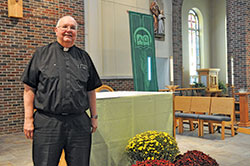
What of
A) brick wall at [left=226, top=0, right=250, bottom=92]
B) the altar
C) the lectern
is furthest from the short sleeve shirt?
the lectern

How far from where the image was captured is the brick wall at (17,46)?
661cm

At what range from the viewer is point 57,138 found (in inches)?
77.0

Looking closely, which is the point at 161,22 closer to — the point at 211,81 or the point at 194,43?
the point at 211,81

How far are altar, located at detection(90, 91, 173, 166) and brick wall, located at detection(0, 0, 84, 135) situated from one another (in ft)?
13.9

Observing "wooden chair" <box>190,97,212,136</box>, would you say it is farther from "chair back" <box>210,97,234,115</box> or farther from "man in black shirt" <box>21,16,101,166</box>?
"man in black shirt" <box>21,16,101,166</box>

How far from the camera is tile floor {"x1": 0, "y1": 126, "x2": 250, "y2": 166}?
438 centimetres

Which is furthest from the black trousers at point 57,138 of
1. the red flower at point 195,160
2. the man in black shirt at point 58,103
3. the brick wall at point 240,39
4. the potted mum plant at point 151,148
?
the brick wall at point 240,39

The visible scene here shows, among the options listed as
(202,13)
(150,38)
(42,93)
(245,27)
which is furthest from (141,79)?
(202,13)

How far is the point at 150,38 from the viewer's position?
7.98m

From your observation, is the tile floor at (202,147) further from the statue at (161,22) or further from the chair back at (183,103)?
the statue at (161,22)

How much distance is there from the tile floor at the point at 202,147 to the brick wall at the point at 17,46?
21.5 inches

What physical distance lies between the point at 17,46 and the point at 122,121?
4.63 meters

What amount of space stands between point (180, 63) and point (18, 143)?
27.5ft

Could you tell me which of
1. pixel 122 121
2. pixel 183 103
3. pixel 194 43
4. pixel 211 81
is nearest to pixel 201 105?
pixel 183 103
